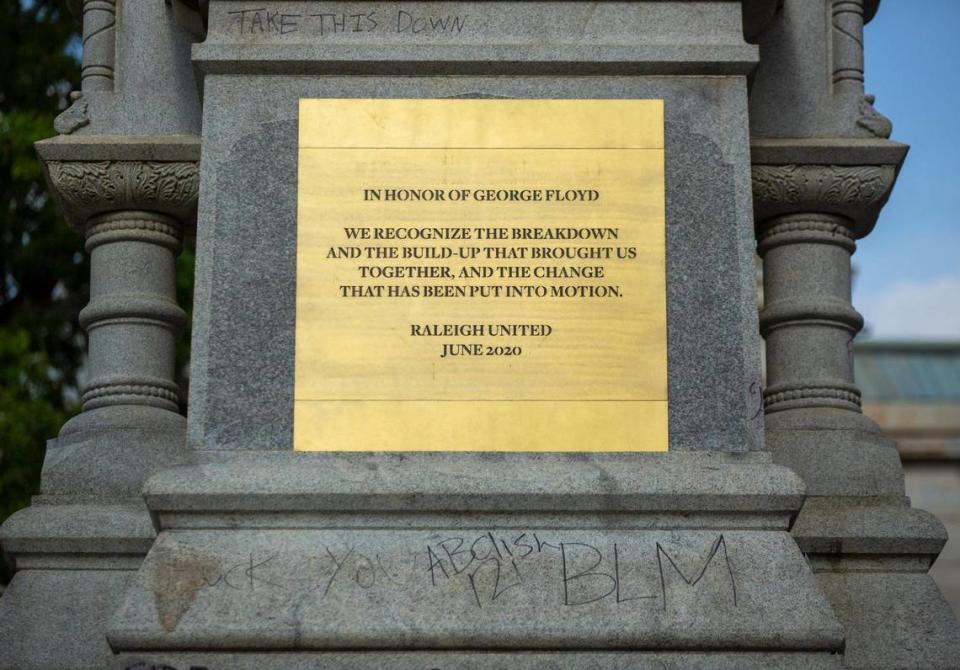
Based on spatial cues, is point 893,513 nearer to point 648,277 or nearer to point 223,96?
point 648,277

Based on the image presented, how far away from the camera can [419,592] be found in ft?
26.1

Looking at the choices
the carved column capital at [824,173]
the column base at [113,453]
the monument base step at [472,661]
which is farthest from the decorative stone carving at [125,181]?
the monument base step at [472,661]

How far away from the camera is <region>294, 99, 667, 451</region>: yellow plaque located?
338 inches

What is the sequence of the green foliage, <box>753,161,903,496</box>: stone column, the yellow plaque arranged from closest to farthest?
the yellow plaque → <box>753,161,903,496</box>: stone column → the green foliage

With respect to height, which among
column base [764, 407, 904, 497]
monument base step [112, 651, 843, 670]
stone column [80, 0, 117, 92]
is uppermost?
stone column [80, 0, 117, 92]

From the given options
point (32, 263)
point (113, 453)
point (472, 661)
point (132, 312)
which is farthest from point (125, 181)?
point (32, 263)

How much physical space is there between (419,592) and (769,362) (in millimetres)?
3061

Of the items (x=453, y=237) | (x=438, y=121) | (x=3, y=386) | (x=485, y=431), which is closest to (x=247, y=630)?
(x=485, y=431)

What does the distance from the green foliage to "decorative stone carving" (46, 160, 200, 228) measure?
711cm

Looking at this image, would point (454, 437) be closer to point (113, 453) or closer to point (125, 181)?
point (113, 453)

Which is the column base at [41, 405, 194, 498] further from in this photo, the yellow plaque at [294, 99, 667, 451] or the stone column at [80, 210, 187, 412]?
the yellow plaque at [294, 99, 667, 451]

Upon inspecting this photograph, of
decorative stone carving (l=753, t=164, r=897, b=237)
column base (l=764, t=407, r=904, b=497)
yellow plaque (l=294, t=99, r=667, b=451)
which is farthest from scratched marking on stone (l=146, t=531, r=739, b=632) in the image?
decorative stone carving (l=753, t=164, r=897, b=237)

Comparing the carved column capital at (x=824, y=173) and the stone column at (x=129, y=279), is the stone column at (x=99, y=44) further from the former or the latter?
the carved column capital at (x=824, y=173)

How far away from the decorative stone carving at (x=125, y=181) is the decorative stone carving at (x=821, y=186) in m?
3.08
